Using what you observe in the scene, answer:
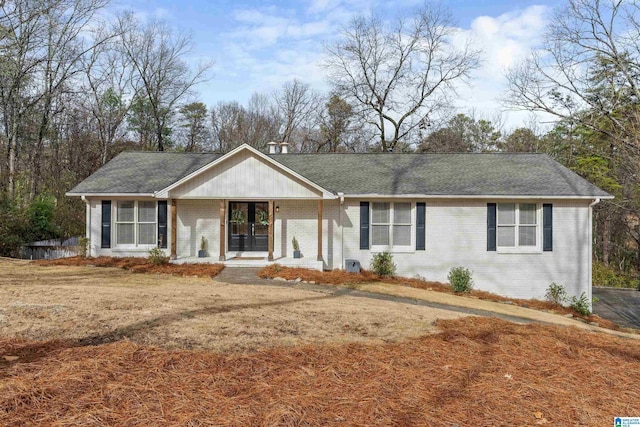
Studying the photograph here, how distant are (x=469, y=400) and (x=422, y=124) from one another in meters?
30.9

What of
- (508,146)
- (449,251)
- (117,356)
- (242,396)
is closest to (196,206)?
(449,251)

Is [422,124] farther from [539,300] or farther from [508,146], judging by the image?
[539,300]

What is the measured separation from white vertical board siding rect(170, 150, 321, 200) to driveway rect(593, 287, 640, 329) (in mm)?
11354

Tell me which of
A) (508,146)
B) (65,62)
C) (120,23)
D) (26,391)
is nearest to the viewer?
Answer: (26,391)

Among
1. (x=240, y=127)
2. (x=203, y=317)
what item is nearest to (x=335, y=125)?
(x=240, y=127)

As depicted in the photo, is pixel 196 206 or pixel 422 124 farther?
pixel 422 124

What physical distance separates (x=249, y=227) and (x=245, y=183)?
2461 millimetres

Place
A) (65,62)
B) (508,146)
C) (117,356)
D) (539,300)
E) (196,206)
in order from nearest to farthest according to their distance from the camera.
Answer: (117,356)
(539,300)
(196,206)
(65,62)
(508,146)

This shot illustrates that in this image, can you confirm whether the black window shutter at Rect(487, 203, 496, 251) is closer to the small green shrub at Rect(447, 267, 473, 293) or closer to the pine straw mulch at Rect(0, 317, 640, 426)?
the small green shrub at Rect(447, 267, 473, 293)

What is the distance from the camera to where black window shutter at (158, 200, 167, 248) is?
49.0 feet

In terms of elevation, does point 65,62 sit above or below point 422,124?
above

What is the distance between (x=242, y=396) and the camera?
375cm

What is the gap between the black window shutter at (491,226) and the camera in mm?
14148

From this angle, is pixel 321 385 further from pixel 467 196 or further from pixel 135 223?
pixel 135 223
